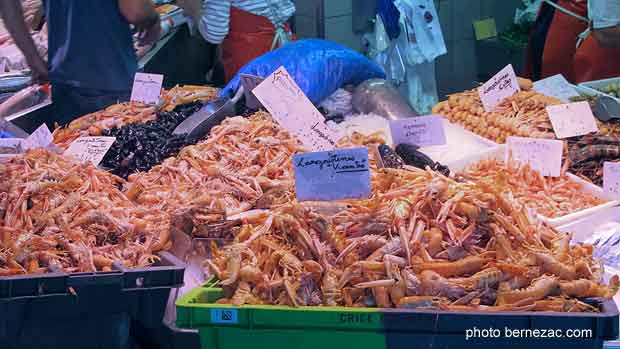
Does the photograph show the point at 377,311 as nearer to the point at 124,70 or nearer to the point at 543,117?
the point at 543,117

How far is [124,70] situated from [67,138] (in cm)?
85

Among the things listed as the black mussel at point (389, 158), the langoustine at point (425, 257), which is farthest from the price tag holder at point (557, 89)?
the langoustine at point (425, 257)

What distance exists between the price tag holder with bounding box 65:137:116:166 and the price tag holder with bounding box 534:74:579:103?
224cm

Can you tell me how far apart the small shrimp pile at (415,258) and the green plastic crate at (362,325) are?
38 millimetres

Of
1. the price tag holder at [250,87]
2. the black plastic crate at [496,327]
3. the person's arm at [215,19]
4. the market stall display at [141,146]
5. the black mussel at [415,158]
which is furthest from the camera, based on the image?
the person's arm at [215,19]

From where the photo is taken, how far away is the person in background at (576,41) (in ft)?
14.0

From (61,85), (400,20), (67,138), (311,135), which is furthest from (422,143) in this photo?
(400,20)

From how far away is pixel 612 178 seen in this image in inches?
104

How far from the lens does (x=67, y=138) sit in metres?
3.54

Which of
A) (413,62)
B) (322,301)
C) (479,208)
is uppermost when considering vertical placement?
(479,208)

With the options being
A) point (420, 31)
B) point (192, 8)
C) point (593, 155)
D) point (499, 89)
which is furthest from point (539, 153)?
point (192, 8)

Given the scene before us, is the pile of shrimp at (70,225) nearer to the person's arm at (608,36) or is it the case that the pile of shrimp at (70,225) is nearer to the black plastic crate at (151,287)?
the black plastic crate at (151,287)

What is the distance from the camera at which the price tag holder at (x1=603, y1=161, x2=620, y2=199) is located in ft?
8.59

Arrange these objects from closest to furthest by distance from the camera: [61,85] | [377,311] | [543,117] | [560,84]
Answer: [377,311]
[543,117]
[560,84]
[61,85]
